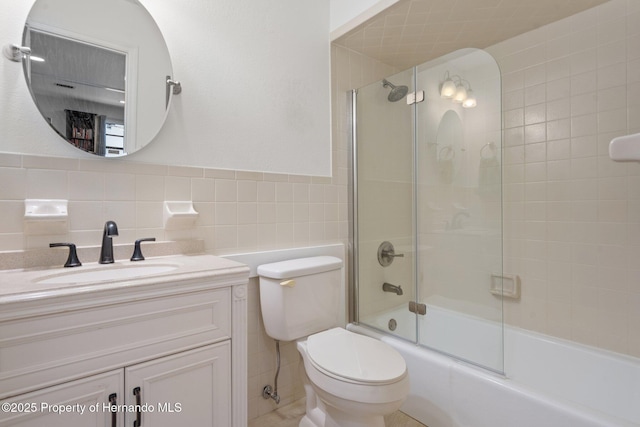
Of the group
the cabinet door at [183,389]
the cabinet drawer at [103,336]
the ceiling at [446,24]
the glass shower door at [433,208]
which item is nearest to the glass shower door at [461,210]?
the glass shower door at [433,208]

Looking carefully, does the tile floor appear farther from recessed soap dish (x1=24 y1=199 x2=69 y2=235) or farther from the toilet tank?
recessed soap dish (x1=24 y1=199 x2=69 y2=235)

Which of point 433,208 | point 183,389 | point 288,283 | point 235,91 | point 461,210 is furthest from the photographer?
point 433,208

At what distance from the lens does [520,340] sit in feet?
5.80

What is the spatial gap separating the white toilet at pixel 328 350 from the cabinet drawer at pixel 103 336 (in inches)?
16.6

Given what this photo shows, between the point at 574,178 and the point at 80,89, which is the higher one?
the point at 80,89

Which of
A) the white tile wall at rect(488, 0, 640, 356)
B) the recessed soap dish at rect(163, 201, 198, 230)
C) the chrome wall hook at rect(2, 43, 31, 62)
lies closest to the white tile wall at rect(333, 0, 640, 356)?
the white tile wall at rect(488, 0, 640, 356)

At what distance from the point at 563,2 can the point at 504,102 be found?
21.3 inches

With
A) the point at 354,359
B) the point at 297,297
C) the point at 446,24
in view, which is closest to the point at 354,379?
the point at 354,359

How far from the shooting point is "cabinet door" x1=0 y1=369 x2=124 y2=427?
719mm

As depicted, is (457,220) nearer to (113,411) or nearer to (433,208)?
(433,208)

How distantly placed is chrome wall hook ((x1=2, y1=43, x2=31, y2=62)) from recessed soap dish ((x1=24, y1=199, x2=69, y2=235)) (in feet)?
1.57

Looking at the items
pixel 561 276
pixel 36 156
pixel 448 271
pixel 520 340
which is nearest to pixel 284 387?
pixel 448 271

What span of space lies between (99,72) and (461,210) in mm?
1747

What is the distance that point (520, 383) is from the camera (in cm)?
127
